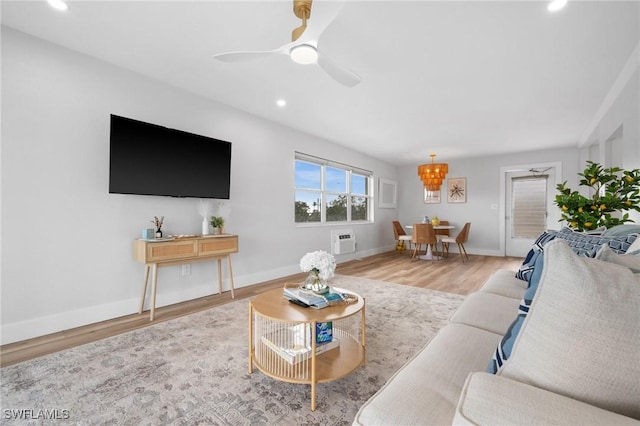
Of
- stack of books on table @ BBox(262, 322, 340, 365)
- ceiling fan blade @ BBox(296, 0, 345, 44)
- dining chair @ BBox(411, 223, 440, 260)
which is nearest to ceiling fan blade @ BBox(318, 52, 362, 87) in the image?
ceiling fan blade @ BBox(296, 0, 345, 44)

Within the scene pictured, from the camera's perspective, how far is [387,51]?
2.47m

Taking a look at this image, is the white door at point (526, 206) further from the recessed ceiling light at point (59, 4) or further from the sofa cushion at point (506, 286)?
the recessed ceiling light at point (59, 4)

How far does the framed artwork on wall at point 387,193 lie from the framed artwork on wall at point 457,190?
135 cm

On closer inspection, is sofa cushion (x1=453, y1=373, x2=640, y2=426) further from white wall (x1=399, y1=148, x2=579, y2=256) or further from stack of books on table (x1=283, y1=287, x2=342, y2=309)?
white wall (x1=399, y1=148, x2=579, y2=256)

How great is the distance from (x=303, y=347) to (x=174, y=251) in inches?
71.1

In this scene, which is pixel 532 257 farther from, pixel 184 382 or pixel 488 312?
pixel 184 382

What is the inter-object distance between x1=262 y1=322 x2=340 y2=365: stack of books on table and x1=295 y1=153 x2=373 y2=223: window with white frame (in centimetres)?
305

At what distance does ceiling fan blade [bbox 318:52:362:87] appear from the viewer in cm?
198

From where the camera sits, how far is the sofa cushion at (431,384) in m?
0.74

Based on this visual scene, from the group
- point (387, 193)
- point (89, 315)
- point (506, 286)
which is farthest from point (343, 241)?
point (89, 315)

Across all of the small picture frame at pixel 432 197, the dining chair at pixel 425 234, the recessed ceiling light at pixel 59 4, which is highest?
the recessed ceiling light at pixel 59 4

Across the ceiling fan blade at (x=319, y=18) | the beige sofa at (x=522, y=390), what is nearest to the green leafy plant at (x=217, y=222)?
the ceiling fan blade at (x=319, y=18)

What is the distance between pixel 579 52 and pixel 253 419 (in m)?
3.72

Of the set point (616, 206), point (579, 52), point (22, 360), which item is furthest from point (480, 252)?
point (22, 360)
